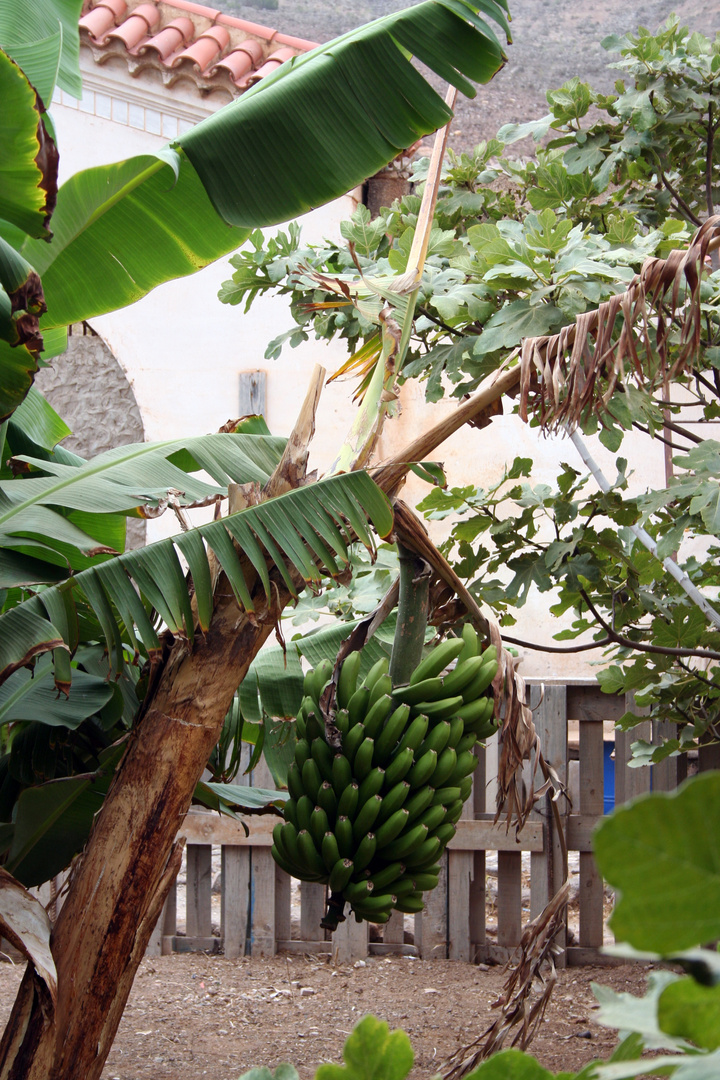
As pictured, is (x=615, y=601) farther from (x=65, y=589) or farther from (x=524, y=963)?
(x=65, y=589)

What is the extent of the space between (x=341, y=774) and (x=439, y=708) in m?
0.20

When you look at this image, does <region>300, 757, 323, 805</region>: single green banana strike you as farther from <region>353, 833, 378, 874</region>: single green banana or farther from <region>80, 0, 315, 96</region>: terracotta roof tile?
<region>80, 0, 315, 96</region>: terracotta roof tile

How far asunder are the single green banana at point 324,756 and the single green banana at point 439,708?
0.56ft

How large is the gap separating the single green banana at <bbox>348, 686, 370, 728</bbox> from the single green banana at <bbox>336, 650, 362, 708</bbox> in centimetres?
2

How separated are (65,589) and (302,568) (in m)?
0.42

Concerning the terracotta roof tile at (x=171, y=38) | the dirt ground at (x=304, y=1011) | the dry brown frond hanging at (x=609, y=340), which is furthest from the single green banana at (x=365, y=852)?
the terracotta roof tile at (x=171, y=38)

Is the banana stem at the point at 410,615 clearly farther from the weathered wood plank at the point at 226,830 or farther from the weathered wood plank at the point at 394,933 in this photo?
the weathered wood plank at the point at 394,933

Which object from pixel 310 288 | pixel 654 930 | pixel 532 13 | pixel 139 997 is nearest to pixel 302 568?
pixel 654 930

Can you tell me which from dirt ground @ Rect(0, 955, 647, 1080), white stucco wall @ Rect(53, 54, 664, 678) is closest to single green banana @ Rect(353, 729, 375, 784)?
dirt ground @ Rect(0, 955, 647, 1080)

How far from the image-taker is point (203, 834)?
12.5 ft

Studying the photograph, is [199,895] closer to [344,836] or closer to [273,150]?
[344,836]

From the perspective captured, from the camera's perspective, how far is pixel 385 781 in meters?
1.46

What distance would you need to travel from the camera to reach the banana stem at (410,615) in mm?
1454

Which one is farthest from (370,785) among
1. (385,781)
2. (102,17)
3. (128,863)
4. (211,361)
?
(102,17)
